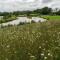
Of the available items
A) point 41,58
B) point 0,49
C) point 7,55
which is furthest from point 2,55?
point 41,58

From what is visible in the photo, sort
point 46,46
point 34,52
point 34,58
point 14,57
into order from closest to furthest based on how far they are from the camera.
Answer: point 34,58
point 14,57
point 34,52
point 46,46

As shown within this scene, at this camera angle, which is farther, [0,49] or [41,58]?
[0,49]

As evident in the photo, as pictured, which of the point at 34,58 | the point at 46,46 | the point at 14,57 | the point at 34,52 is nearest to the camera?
the point at 34,58

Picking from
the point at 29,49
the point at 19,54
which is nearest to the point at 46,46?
the point at 29,49

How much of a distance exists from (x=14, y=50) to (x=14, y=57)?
57 cm

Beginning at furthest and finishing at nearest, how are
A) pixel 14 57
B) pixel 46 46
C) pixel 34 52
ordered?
pixel 46 46, pixel 34 52, pixel 14 57

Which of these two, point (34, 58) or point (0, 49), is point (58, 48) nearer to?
point (34, 58)

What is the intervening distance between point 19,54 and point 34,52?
14.0 inches

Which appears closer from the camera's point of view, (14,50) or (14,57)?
(14,57)

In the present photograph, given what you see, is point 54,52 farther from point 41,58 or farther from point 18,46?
point 18,46

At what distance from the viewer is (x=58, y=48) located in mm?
5160

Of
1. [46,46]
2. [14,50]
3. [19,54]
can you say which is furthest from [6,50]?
[46,46]

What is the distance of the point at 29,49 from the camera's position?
5398mm

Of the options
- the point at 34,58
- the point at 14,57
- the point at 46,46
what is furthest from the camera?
the point at 46,46
